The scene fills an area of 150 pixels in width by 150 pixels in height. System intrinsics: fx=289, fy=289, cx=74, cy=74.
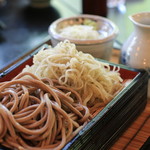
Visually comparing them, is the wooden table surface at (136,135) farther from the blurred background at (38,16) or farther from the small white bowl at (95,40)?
the blurred background at (38,16)

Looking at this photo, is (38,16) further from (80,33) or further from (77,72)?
(77,72)

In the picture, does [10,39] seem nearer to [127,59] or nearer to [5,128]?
[127,59]

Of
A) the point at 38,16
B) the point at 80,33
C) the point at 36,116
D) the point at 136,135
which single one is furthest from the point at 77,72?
the point at 38,16

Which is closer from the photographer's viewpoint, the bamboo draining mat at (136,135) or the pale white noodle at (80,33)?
the bamboo draining mat at (136,135)

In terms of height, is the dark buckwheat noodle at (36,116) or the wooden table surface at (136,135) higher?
the dark buckwheat noodle at (36,116)

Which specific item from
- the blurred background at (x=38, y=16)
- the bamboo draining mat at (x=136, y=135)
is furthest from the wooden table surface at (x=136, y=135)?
the blurred background at (x=38, y=16)

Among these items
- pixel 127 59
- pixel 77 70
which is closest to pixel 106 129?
pixel 77 70

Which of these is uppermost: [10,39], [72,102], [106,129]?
[72,102]

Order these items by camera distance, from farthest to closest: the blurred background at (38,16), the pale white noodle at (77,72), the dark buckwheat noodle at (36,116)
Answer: the blurred background at (38,16)
the pale white noodle at (77,72)
the dark buckwheat noodle at (36,116)
